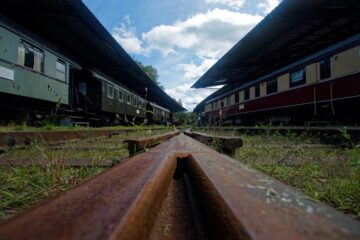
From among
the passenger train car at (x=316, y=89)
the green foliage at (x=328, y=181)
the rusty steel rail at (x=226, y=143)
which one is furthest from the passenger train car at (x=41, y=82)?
the passenger train car at (x=316, y=89)

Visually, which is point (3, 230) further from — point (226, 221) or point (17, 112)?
point (17, 112)

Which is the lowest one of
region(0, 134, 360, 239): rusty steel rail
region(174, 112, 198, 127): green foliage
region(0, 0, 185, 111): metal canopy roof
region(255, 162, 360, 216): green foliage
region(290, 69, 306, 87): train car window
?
region(255, 162, 360, 216): green foliage

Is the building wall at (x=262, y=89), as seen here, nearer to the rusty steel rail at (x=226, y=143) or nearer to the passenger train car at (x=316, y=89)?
the passenger train car at (x=316, y=89)

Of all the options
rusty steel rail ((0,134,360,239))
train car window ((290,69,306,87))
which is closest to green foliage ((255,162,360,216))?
rusty steel rail ((0,134,360,239))

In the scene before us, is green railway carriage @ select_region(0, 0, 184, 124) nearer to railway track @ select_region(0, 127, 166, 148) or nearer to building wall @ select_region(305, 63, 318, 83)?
railway track @ select_region(0, 127, 166, 148)

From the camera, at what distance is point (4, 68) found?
229 inches

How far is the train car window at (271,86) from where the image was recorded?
37.0 ft

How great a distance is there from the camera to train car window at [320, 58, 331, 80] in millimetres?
7846

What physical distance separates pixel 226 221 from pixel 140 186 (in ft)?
0.91

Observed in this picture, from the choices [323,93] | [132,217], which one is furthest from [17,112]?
[323,93]

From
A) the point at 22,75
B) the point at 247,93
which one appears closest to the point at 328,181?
the point at 22,75

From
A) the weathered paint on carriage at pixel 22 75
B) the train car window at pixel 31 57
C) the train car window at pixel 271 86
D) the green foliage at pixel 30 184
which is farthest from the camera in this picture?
the train car window at pixel 271 86

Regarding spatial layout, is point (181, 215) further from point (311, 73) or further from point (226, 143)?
point (311, 73)

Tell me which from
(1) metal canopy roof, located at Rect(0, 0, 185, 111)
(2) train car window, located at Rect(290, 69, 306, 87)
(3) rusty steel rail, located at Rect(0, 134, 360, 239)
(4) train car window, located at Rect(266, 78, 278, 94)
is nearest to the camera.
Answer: (3) rusty steel rail, located at Rect(0, 134, 360, 239)
